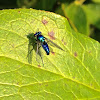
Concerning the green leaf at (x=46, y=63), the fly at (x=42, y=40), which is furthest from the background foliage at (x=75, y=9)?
the green leaf at (x=46, y=63)

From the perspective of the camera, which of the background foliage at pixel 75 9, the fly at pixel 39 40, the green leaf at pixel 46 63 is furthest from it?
the background foliage at pixel 75 9

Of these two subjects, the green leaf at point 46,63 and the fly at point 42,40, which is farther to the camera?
the fly at point 42,40

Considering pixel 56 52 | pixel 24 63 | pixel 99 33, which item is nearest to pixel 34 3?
pixel 99 33

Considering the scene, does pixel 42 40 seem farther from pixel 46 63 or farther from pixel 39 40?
pixel 46 63

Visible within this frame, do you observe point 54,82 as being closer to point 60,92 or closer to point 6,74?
point 60,92

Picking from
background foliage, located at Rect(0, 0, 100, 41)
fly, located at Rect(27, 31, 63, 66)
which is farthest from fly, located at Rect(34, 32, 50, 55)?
background foliage, located at Rect(0, 0, 100, 41)

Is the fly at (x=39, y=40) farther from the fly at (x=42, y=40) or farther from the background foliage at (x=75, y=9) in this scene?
the background foliage at (x=75, y=9)

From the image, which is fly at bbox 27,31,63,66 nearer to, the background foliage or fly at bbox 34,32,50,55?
fly at bbox 34,32,50,55
